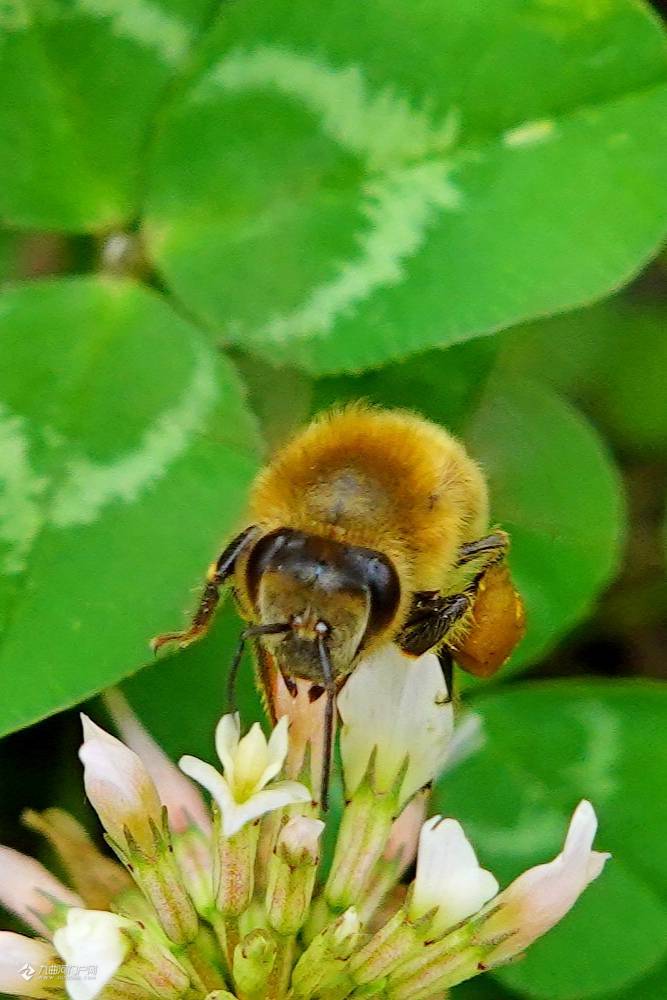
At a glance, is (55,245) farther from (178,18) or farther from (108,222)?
(178,18)

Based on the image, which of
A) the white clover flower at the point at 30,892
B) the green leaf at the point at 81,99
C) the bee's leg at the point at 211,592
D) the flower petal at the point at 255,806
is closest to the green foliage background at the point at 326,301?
the green leaf at the point at 81,99

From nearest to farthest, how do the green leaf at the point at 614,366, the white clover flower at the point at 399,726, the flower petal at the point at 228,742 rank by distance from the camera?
1. the flower petal at the point at 228,742
2. the white clover flower at the point at 399,726
3. the green leaf at the point at 614,366

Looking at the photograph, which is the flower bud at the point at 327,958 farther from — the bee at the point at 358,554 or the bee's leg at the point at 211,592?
the bee's leg at the point at 211,592

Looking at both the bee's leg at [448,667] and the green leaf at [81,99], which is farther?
the green leaf at [81,99]

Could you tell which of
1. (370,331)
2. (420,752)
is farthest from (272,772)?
(370,331)

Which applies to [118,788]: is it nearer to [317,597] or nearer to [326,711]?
[326,711]

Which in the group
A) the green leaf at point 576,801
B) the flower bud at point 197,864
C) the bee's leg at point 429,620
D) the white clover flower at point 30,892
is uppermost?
the bee's leg at point 429,620

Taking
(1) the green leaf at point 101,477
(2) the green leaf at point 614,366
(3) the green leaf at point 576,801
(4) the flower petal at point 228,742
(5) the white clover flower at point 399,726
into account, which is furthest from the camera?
(2) the green leaf at point 614,366
